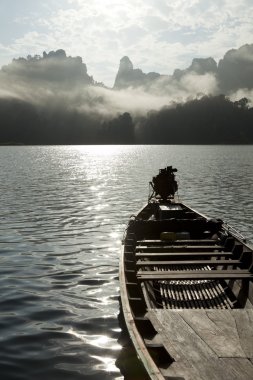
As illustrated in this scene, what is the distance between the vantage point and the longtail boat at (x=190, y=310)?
786 centimetres

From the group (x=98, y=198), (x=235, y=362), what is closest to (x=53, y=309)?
(x=235, y=362)

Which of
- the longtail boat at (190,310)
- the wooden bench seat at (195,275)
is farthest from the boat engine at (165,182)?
the wooden bench seat at (195,275)

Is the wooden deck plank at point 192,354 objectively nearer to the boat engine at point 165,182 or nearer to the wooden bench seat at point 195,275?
the wooden bench seat at point 195,275

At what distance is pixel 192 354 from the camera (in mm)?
8430

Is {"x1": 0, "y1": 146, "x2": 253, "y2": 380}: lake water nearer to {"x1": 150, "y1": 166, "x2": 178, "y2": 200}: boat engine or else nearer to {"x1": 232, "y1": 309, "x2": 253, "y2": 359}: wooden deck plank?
{"x1": 232, "y1": 309, "x2": 253, "y2": 359}: wooden deck plank

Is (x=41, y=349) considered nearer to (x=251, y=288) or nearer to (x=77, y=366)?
(x=77, y=366)

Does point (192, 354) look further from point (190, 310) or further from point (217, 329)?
point (190, 310)

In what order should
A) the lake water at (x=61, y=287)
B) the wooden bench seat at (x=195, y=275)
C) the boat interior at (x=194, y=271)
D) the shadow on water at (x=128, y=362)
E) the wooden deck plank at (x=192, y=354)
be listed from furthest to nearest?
the boat interior at (x=194, y=271) → the wooden bench seat at (x=195, y=275) → the lake water at (x=61, y=287) → the shadow on water at (x=128, y=362) → the wooden deck plank at (x=192, y=354)

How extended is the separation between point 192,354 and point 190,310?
7.24 ft

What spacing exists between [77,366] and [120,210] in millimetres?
27277

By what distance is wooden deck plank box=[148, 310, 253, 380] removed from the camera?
7.59 m

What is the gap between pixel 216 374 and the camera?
7.59 metres

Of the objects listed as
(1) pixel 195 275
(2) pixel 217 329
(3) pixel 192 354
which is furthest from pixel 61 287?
(3) pixel 192 354

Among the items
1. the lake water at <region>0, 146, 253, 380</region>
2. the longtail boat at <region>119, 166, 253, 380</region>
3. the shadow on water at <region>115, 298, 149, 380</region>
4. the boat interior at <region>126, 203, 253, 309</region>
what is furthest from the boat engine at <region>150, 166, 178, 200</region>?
the shadow on water at <region>115, 298, 149, 380</region>
